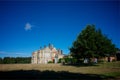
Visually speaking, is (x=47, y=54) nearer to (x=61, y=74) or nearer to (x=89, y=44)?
(x=89, y=44)

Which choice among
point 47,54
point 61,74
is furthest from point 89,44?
point 47,54

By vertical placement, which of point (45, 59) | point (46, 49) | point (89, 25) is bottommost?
point (45, 59)

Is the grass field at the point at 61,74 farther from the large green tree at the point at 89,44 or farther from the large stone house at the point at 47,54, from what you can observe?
the large stone house at the point at 47,54

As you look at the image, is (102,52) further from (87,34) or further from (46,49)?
(46,49)

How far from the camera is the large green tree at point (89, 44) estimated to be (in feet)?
120

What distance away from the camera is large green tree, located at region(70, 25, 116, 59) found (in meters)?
36.7

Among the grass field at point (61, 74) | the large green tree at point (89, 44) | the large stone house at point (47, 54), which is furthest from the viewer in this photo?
the large stone house at point (47, 54)

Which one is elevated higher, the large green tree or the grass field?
the large green tree

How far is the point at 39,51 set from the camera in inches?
2830

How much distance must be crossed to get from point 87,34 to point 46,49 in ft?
117

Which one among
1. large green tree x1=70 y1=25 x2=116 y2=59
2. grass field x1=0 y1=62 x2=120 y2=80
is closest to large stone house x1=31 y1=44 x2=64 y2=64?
large green tree x1=70 y1=25 x2=116 y2=59

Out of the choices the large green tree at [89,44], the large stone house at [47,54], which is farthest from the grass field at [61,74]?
the large stone house at [47,54]

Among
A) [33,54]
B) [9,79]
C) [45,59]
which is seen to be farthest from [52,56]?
[9,79]

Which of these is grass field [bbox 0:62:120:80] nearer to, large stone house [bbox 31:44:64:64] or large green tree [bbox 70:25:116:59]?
large green tree [bbox 70:25:116:59]
